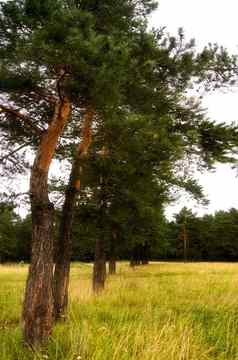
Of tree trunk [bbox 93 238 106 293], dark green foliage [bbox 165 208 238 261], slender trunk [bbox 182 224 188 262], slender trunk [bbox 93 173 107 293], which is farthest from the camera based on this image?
dark green foliage [bbox 165 208 238 261]

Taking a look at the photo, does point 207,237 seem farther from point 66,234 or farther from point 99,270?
point 66,234

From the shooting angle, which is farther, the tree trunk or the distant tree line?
the distant tree line

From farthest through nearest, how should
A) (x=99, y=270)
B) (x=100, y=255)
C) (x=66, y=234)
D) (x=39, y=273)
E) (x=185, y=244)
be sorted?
1. (x=185, y=244)
2. (x=100, y=255)
3. (x=99, y=270)
4. (x=66, y=234)
5. (x=39, y=273)

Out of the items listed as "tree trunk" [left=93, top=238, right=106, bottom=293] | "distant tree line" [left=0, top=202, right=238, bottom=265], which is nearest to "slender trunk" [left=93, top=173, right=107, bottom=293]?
"tree trunk" [left=93, top=238, right=106, bottom=293]

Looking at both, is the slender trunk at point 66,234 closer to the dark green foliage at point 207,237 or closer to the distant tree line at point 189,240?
the distant tree line at point 189,240

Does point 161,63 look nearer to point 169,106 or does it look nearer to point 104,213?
point 169,106

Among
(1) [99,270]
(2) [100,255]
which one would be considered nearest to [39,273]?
(1) [99,270]

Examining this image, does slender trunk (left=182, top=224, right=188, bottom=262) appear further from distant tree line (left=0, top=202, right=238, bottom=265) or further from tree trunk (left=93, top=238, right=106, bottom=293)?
tree trunk (left=93, top=238, right=106, bottom=293)

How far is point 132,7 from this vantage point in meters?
9.65

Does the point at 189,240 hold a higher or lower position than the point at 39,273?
higher

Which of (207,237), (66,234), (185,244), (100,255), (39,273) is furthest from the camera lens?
(207,237)

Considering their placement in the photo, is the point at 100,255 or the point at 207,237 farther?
the point at 207,237

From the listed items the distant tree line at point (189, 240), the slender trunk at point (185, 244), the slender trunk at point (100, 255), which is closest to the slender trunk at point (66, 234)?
the slender trunk at point (100, 255)

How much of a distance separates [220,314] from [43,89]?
603 cm
